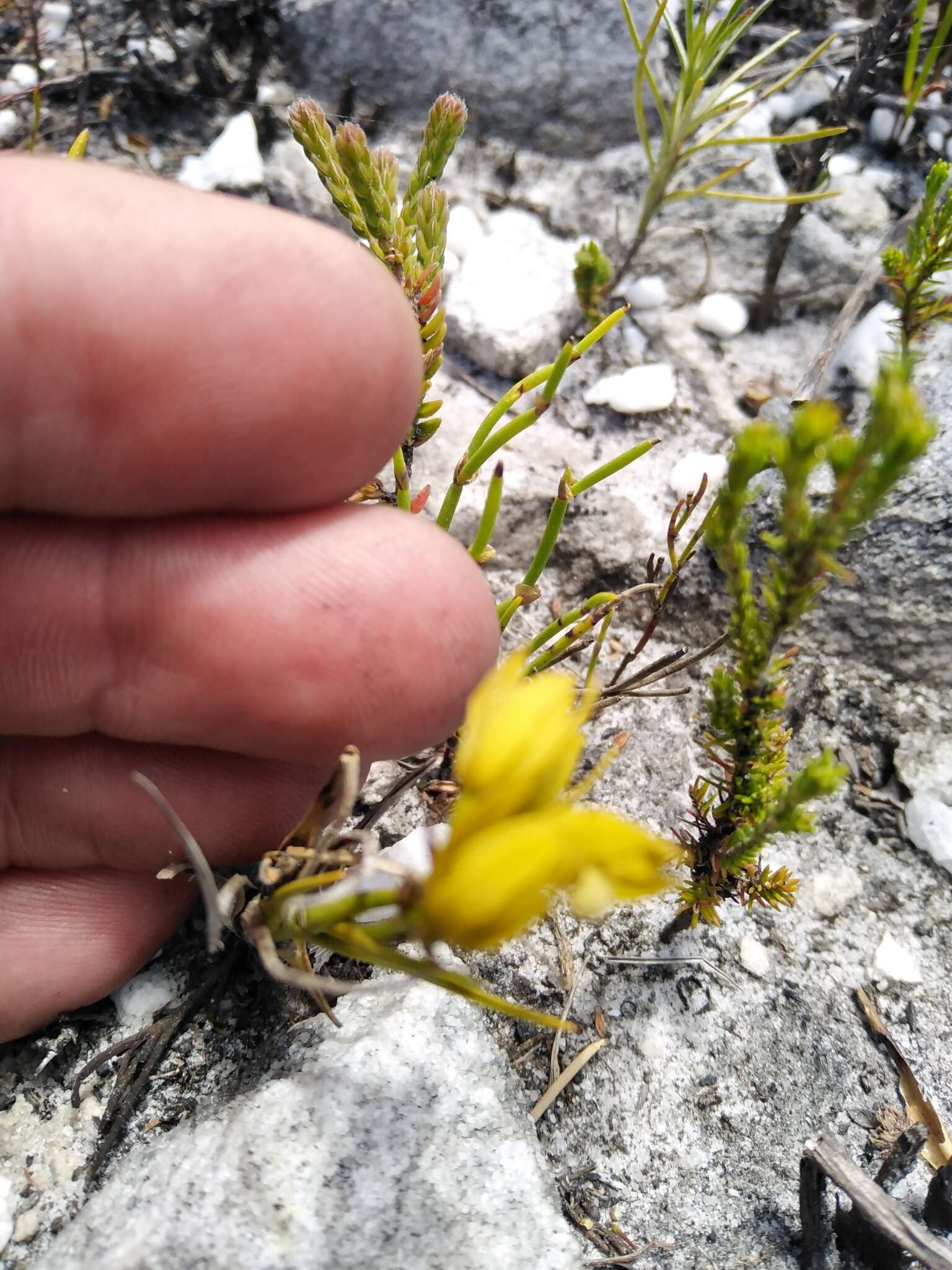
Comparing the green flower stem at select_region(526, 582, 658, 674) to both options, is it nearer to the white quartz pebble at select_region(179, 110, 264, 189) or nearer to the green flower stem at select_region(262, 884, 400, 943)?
the green flower stem at select_region(262, 884, 400, 943)

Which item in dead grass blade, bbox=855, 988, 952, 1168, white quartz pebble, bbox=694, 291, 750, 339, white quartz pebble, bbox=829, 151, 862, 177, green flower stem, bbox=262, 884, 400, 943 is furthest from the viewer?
white quartz pebble, bbox=829, 151, 862, 177

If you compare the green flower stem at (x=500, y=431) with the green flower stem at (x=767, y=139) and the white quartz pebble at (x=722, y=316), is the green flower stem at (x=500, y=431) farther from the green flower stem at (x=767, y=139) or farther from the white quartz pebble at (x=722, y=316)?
the white quartz pebble at (x=722, y=316)

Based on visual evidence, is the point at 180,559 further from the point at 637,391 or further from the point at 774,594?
the point at 637,391

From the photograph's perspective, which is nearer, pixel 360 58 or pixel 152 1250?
pixel 152 1250

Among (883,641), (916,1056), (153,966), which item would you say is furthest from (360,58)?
(916,1056)

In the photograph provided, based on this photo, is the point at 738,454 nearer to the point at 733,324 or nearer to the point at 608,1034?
the point at 608,1034

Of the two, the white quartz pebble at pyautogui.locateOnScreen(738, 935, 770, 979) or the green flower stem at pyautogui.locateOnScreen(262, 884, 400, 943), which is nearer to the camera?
the green flower stem at pyautogui.locateOnScreen(262, 884, 400, 943)

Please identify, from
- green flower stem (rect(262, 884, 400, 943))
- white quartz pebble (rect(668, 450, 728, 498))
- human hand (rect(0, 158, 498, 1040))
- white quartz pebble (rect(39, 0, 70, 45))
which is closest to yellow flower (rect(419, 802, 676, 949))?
green flower stem (rect(262, 884, 400, 943))
